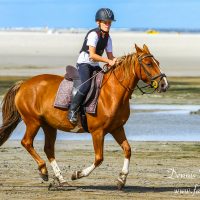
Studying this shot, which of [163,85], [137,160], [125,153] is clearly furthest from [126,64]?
[137,160]

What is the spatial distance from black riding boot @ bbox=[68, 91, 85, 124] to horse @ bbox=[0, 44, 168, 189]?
0.15 meters

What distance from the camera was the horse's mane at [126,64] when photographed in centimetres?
1304

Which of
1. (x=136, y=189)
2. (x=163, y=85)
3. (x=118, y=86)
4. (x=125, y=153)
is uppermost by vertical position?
(x=163, y=85)

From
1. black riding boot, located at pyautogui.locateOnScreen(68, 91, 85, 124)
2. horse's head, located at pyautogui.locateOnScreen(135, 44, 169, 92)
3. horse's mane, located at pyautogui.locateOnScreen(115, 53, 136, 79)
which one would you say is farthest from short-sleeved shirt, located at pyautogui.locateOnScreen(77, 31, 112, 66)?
horse's head, located at pyautogui.locateOnScreen(135, 44, 169, 92)

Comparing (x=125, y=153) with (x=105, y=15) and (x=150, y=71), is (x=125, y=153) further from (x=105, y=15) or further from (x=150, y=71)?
(x=105, y=15)

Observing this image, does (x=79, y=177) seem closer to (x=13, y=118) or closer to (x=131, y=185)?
(x=131, y=185)

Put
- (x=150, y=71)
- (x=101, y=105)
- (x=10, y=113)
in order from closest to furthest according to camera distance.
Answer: (x=150, y=71) < (x=101, y=105) < (x=10, y=113)

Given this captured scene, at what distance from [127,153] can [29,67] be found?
104 ft

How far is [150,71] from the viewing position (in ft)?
41.9

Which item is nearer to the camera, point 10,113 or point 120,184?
point 120,184

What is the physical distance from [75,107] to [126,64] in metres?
0.93

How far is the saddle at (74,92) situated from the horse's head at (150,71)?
2.09 ft

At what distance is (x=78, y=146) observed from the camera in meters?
17.6

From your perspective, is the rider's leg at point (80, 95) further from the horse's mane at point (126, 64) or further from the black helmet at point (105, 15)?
the black helmet at point (105, 15)
